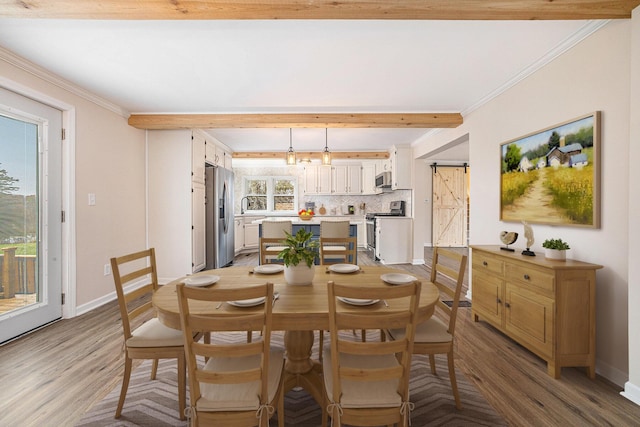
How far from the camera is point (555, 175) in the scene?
2.47 metres

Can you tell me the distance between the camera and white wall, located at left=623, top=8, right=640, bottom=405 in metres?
1.76

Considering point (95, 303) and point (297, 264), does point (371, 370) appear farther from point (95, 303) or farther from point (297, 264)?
point (95, 303)

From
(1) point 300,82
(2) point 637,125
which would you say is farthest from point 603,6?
(1) point 300,82

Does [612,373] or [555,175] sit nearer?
[612,373]

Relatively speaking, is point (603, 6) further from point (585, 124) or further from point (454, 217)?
point (454, 217)

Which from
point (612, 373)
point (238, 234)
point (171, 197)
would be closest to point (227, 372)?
point (612, 373)

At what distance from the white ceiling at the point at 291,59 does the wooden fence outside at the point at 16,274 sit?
1.79 metres

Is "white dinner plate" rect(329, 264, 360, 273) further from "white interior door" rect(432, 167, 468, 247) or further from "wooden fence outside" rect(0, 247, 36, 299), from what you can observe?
"white interior door" rect(432, 167, 468, 247)

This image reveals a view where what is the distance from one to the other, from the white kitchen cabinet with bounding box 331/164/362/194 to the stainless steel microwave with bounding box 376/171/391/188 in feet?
3.00

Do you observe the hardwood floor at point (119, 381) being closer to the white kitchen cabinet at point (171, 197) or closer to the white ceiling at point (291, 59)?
the white kitchen cabinet at point (171, 197)

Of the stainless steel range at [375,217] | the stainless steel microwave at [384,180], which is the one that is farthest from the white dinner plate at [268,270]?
the stainless steel microwave at [384,180]

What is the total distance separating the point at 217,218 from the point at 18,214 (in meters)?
2.78

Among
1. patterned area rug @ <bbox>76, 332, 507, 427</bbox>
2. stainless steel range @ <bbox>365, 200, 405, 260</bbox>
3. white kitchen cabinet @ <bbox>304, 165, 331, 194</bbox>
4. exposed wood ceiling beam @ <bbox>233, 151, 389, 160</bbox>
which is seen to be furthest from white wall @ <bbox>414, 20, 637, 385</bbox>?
white kitchen cabinet @ <bbox>304, 165, 331, 194</bbox>

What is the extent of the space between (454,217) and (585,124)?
252 inches
